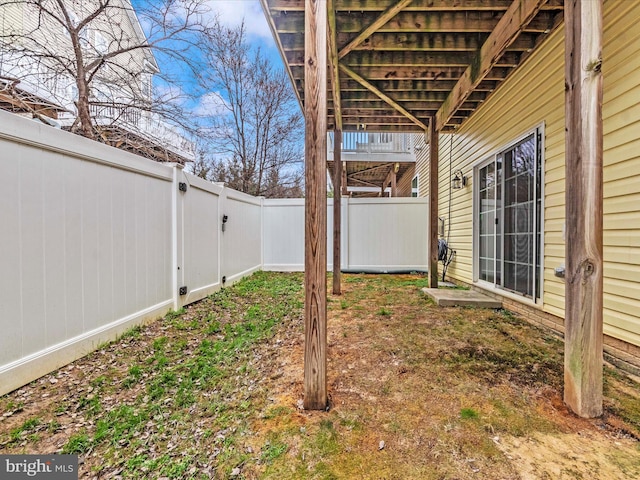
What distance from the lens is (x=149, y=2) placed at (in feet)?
16.3

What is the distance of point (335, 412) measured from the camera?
1.74m

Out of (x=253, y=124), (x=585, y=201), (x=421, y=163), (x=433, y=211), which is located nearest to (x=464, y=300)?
(x=433, y=211)

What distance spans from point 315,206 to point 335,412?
122 centimetres

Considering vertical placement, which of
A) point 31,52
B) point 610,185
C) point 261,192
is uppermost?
point 31,52

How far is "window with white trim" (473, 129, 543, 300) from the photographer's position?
11.2 feet

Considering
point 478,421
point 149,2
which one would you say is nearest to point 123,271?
point 478,421

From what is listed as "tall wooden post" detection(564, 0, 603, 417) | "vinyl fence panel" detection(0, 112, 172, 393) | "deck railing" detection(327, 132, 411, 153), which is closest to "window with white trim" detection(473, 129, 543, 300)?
"tall wooden post" detection(564, 0, 603, 417)

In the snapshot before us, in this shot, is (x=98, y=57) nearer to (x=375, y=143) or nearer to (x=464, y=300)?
(x=375, y=143)

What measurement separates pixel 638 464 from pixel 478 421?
25.0 inches

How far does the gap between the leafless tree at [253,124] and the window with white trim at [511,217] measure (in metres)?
8.17

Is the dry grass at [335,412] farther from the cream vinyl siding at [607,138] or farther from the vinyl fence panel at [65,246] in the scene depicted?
the cream vinyl siding at [607,138]

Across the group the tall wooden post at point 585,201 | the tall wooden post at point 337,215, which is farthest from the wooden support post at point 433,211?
the tall wooden post at point 585,201

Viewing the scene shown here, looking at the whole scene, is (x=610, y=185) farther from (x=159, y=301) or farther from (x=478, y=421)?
(x=159, y=301)

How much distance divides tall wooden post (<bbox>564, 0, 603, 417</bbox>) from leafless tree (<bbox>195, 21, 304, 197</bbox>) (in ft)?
34.0
